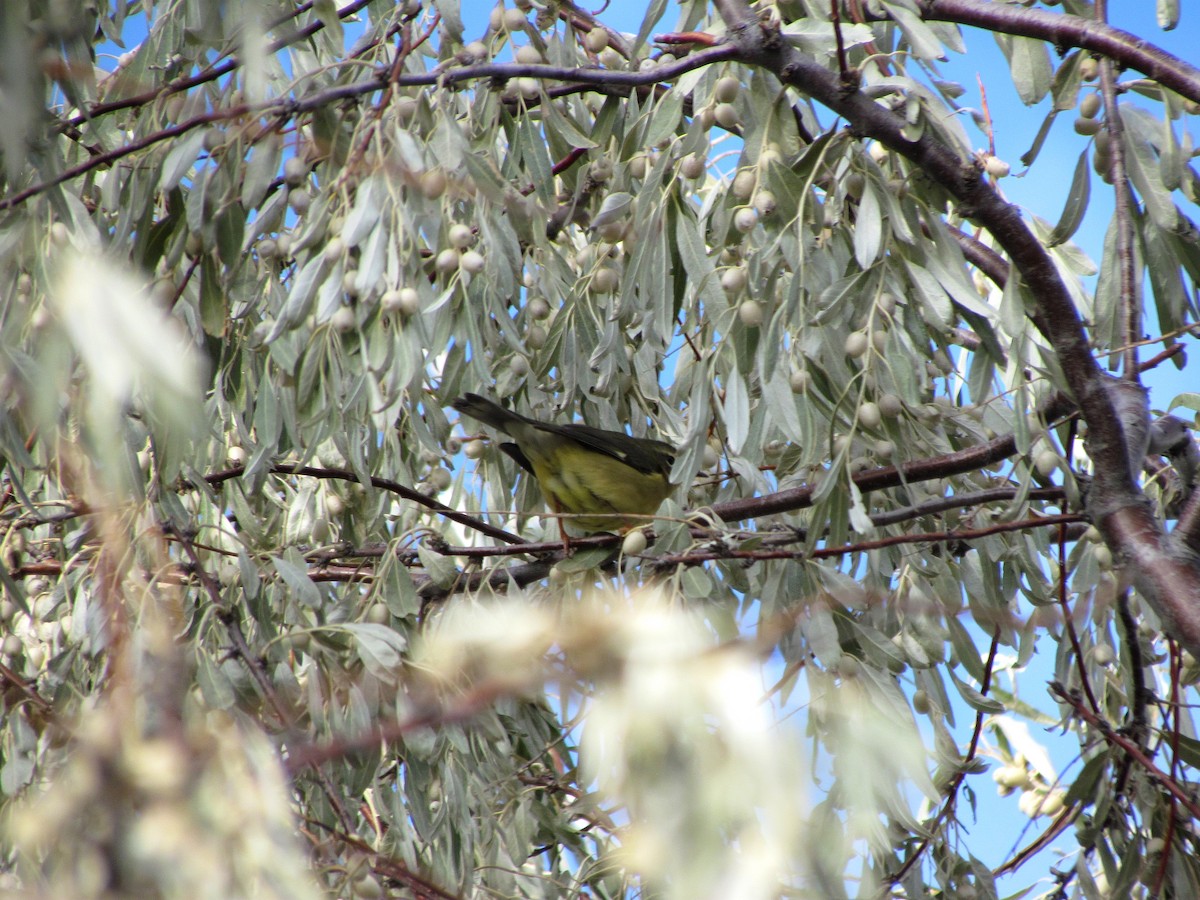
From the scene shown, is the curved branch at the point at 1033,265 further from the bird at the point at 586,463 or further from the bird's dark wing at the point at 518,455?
the bird's dark wing at the point at 518,455

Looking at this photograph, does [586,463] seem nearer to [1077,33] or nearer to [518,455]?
[518,455]

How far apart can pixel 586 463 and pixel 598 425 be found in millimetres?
885

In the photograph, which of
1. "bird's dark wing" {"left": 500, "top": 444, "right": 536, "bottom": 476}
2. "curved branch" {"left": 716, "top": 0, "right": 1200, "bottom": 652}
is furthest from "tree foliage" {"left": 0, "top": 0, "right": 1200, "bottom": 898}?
"bird's dark wing" {"left": 500, "top": 444, "right": 536, "bottom": 476}

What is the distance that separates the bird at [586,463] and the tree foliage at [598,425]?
24 cm

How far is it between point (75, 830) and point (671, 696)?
632 mm

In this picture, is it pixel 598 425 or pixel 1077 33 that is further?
pixel 598 425

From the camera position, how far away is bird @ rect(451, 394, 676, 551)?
3.43 meters

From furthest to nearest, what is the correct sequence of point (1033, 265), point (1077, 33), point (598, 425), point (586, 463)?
1. point (586, 463)
2. point (598, 425)
3. point (1077, 33)
4. point (1033, 265)

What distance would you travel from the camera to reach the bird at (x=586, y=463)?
3.43 m

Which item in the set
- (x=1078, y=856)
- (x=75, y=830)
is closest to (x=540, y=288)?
(x=1078, y=856)

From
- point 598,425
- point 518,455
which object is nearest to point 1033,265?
point 598,425

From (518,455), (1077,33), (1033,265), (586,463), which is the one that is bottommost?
(1033,265)

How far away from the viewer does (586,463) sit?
4.17m

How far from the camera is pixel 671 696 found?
47.7 inches
